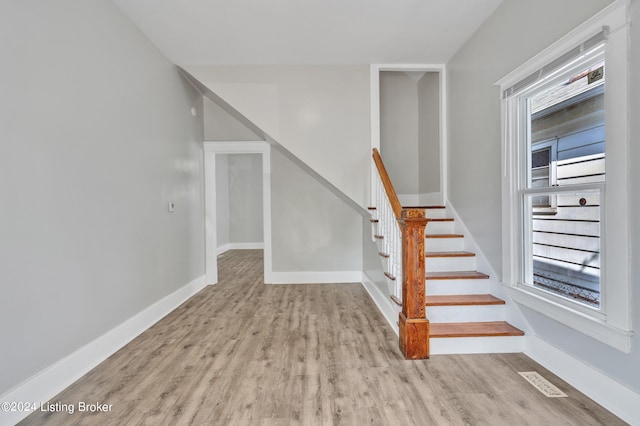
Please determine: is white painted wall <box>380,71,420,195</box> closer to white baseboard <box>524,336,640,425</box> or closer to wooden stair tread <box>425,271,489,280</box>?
wooden stair tread <box>425,271,489,280</box>

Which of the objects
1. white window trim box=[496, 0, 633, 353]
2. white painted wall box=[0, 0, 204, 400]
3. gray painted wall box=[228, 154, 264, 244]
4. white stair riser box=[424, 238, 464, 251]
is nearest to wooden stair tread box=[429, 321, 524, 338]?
white window trim box=[496, 0, 633, 353]

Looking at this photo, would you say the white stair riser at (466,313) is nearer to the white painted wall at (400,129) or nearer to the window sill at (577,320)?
the window sill at (577,320)

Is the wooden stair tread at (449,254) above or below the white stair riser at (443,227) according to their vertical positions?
below

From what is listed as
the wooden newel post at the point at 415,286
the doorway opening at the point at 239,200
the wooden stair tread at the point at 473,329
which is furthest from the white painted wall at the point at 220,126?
the doorway opening at the point at 239,200

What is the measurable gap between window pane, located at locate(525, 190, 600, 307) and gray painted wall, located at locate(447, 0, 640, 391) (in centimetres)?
25

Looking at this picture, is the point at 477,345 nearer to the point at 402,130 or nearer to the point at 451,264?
the point at 451,264

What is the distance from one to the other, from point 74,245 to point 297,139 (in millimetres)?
2332

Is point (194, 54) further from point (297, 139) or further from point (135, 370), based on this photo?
point (135, 370)

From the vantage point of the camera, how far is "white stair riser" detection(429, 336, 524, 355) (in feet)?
7.54

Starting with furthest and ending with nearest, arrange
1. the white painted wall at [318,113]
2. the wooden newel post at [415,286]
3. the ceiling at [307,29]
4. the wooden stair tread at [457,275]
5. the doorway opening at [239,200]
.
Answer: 1. the doorway opening at [239,200]
2. the white painted wall at [318,113]
3. the wooden stair tread at [457,275]
4. the ceiling at [307,29]
5. the wooden newel post at [415,286]

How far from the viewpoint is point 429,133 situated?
13.3 ft

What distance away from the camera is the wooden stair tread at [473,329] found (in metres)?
2.29

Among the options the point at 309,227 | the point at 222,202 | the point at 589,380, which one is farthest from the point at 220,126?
the point at 589,380

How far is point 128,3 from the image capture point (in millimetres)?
2451
